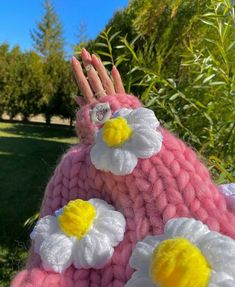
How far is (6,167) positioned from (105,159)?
519cm

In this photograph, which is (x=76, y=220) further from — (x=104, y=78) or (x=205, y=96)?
(x=205, y=96)

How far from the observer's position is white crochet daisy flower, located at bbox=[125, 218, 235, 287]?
52 centimetres

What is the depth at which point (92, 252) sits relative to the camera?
0.65m

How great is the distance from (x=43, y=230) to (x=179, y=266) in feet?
0.80

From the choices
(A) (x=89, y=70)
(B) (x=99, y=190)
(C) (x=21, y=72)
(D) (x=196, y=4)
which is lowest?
(B) (x=99, y=190)

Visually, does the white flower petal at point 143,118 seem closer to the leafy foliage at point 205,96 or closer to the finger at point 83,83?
the finger at point 83,83

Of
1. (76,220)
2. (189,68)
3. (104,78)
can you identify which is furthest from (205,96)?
(76,220)

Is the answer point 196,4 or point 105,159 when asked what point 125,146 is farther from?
point 196,4

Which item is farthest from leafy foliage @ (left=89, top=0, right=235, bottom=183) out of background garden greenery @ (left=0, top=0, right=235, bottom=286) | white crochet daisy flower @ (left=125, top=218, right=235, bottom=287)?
white crochet daisy flower @ (left=125, top=218, right=235, bottom=287)

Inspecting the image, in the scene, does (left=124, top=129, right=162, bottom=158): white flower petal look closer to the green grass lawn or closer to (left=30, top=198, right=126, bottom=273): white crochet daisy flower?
(left=30, top=198, right=126, bottom=273): white crochet daisy flower

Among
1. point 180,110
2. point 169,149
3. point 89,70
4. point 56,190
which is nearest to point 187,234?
point 169,149

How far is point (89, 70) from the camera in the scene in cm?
85

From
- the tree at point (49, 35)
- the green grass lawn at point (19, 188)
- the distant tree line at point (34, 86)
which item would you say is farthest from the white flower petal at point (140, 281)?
the tree at point (49, 35)

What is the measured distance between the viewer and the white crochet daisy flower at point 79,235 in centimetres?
65
